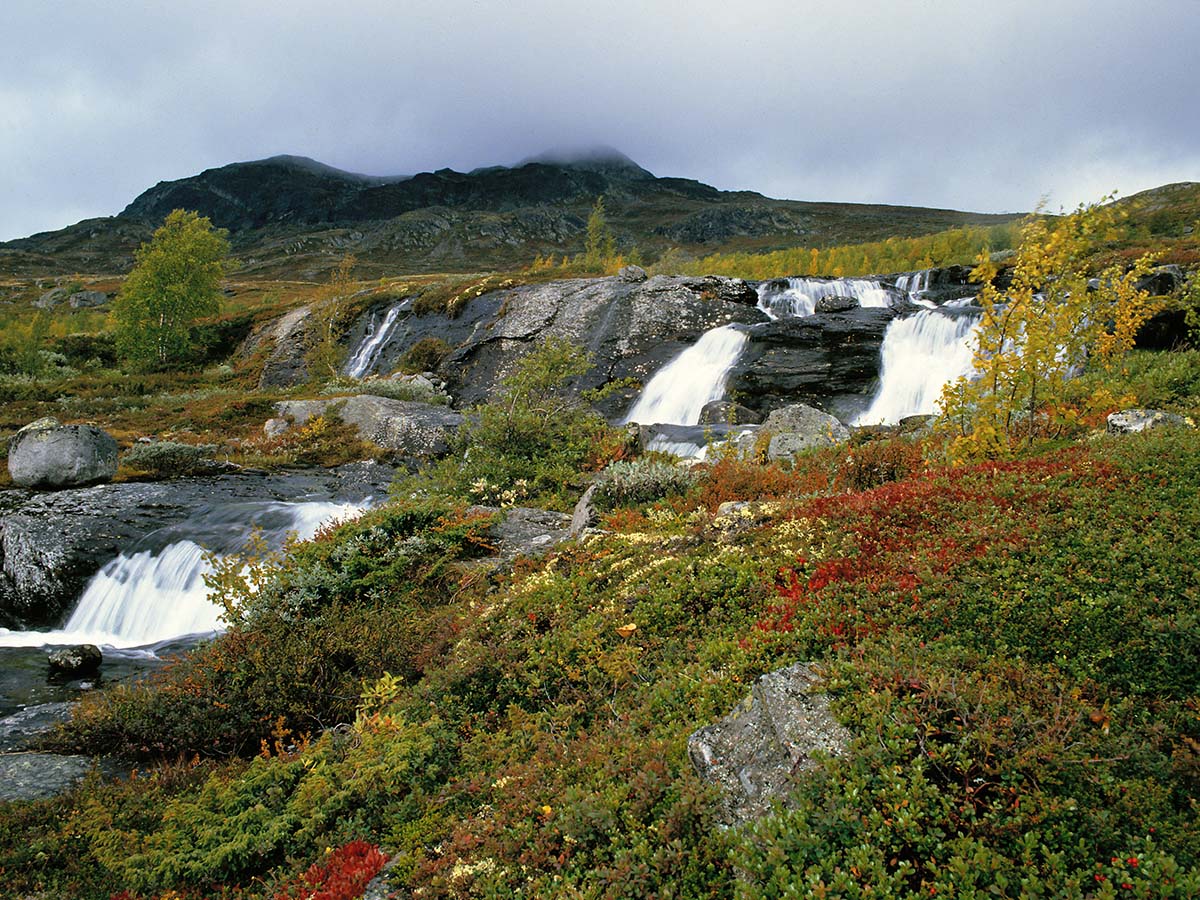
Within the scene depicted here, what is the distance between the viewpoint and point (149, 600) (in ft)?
39.7

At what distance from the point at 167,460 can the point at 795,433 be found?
17148 mm

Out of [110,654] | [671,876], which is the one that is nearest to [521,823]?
[671,876]

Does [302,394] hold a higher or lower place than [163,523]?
higher

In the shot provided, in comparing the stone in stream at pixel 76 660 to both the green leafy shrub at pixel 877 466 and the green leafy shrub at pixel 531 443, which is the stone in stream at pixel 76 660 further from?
the green leafy shrub at pixel 877 466

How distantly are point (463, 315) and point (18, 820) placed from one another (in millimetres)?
33386

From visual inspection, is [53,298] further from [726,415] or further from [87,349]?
[726,415]

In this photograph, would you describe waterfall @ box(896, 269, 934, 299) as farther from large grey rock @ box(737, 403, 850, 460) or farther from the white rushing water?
the white rushing water

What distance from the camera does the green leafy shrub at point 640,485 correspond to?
33.6 feet

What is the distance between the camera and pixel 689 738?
411 cm

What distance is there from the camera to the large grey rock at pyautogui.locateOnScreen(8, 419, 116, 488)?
16078 mm

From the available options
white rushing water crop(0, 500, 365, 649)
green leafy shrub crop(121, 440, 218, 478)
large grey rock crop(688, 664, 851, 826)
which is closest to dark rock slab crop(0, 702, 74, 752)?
white rushing water crop(0, 500, 365, 649)

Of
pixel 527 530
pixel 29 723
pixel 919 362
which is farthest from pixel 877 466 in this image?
pixel 919 362

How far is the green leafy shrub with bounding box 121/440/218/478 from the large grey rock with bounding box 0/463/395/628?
0.82m

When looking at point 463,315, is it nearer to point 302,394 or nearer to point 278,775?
point 302,394
